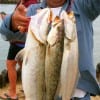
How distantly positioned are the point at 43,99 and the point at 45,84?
124 mm

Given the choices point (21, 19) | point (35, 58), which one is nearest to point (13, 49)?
point (21, 19)

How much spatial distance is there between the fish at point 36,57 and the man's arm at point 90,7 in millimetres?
580

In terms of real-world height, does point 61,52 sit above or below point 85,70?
above

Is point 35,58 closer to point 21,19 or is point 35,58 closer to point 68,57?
point 68,57

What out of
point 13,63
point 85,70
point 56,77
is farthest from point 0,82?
point 56,77

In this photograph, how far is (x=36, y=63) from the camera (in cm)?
269

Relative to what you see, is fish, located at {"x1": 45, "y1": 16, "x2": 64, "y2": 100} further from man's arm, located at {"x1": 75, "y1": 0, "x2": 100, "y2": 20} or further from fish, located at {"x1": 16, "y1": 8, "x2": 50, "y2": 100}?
man's arm, located at {"x1": 75, "y1": 0, "x2": 100, "y2": 20}

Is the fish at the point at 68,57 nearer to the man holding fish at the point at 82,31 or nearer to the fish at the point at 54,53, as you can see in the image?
the fish at the point at 54,53

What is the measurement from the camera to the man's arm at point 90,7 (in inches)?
126

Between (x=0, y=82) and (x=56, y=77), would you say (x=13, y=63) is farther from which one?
(x=56, y=77)

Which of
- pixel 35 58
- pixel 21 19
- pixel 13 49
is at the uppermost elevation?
pixel 21 19

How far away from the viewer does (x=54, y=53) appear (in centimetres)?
263

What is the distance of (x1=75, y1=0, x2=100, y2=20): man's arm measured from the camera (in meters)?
3.21

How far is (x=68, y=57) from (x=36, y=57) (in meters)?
0.19
